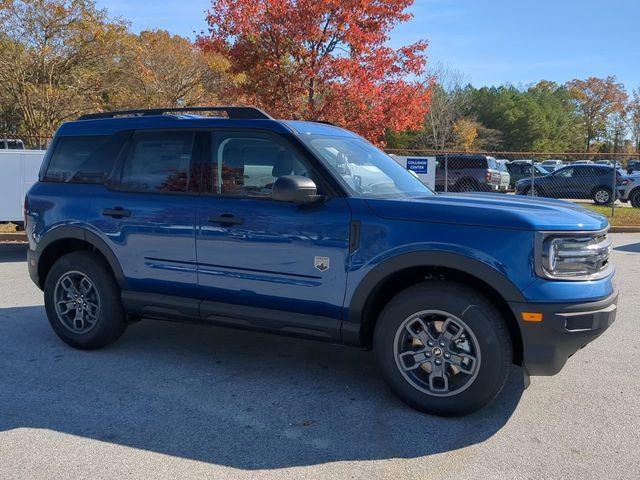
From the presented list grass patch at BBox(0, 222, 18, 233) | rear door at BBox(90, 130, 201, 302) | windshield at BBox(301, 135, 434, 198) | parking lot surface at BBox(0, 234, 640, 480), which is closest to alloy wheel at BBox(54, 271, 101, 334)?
parking lot surface at BBox(0, 234, 640, 480)

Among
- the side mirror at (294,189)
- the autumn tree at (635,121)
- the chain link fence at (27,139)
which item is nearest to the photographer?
the side mirror at (294,189)

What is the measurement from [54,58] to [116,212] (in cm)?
2046

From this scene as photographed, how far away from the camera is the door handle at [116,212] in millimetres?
4660

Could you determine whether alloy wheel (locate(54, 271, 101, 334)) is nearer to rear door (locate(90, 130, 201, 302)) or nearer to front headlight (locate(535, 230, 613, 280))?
rear door (locate(90, 130, 201, 302))

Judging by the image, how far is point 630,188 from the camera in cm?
2050

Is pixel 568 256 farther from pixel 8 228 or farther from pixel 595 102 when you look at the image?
pixel 595 102

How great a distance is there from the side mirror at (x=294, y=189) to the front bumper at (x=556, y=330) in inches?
57.1

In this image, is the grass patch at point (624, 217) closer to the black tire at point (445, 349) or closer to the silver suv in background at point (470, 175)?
the silver suv in background at point (470, 175)

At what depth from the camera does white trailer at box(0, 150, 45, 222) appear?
1080 cm

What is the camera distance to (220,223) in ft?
13.9

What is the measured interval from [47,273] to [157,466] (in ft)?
9.39

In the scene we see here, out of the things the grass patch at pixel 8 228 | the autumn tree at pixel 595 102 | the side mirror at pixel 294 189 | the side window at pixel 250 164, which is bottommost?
the grass patch at pixel 8 228

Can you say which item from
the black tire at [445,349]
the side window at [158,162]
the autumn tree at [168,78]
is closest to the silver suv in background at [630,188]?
the autumn tree at [168,78]

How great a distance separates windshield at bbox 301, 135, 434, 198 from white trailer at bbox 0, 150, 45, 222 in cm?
833
